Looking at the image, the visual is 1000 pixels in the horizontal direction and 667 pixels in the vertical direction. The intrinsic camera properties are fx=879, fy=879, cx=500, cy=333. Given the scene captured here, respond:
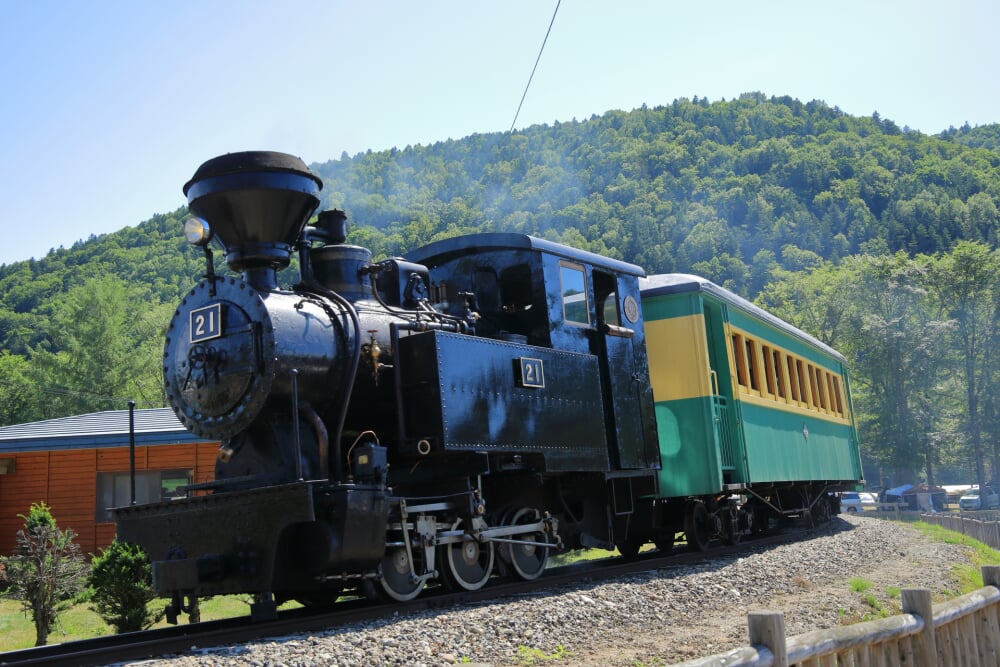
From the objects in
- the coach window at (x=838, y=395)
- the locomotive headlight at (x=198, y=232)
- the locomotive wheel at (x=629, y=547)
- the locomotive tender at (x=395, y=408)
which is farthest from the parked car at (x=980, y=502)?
the locomotive headlight at (x=198, y=232)

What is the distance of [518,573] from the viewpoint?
784 centimetres

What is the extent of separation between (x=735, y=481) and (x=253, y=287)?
656 cm

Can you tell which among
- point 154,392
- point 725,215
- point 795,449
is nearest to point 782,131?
point 725,215

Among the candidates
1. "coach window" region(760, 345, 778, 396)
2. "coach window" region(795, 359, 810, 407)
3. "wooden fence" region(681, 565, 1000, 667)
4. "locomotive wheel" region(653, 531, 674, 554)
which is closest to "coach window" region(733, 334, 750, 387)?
"coach window" region(760, 345, 778, 396)

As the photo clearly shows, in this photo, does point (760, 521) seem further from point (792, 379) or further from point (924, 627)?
point (924, 627)

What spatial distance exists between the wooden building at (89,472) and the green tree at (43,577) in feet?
16.8

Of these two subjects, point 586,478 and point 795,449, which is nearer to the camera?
point 586,478

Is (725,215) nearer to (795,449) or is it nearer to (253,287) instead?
(795,449)

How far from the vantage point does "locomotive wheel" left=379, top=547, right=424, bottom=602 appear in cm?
661

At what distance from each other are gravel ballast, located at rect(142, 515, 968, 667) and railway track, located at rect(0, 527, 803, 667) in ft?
0.98

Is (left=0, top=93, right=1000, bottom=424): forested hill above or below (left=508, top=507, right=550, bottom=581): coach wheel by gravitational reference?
above

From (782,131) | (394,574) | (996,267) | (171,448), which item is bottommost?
(394,574)

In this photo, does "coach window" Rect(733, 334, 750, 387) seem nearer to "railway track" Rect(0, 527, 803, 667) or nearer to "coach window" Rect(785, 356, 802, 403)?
"coach window" Rect(785, 356, 802, 403)

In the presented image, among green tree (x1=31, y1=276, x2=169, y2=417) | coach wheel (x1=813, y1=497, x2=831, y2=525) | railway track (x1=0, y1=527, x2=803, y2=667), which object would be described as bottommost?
coach wheel (x1=813, y1=497, x2=831, y2=525)
